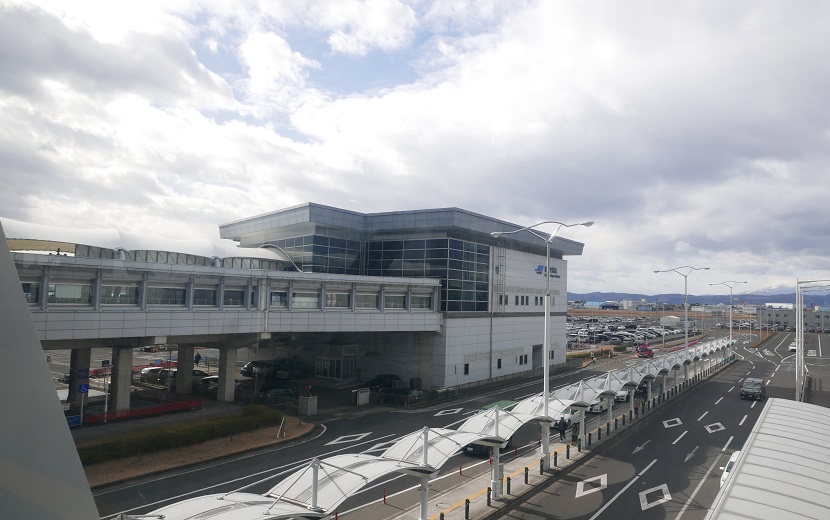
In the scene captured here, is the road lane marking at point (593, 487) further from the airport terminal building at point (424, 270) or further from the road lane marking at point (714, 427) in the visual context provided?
the airport terminal building at point (424, 270)

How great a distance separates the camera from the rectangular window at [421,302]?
36750 mm

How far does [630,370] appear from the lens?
28.3 metres

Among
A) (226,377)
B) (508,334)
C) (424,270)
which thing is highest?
(424,270)

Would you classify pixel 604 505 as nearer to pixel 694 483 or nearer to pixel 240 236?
pixel 694 483

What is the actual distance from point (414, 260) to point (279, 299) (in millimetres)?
12604

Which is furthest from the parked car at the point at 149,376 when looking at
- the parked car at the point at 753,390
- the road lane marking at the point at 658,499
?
the parked car at the point at 753,390

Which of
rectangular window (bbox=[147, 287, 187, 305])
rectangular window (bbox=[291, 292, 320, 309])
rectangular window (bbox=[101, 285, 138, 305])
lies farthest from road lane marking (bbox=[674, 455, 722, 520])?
rectangular window (bbox=[101, 285, 138, 305])

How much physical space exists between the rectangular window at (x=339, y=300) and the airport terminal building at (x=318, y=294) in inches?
3.3

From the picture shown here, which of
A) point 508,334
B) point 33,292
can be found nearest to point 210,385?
point 33,292

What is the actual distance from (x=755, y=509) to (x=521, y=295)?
3804 centimetres

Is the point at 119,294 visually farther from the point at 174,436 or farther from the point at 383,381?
the point at 383,381

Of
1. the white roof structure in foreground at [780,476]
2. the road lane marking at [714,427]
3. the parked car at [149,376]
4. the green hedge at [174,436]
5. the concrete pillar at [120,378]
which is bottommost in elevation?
the parked car at [149,376]

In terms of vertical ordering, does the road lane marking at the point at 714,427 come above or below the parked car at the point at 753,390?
below

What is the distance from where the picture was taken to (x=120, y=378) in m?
25.8
